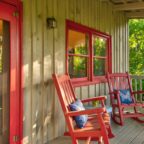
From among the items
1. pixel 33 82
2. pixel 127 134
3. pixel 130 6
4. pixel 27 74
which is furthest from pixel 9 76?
pixel 130 6

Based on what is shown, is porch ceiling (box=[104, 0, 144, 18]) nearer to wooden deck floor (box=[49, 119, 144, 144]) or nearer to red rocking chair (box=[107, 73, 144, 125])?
red rocking chair (box=[107, 73, 144, 125])

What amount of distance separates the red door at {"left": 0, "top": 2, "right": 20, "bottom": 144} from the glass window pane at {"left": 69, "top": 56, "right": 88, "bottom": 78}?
5.06 ft

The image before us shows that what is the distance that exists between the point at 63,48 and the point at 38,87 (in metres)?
0.91

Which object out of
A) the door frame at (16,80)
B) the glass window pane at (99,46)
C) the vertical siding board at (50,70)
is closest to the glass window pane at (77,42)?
the glass window pane at (99,46)

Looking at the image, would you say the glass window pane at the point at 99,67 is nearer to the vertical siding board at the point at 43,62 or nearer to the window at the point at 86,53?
the window at the point at 86,53

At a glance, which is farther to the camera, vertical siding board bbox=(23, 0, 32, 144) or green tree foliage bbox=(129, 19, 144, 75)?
green tree foliage bbox=(129, 19, 144, 75)

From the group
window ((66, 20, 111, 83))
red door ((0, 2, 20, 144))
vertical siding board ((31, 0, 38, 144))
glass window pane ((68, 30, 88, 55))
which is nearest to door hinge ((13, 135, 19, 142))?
red door ((0, 2, 20, 144))

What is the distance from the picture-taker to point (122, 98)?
5.52 metres

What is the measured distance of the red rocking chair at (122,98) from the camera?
5195 mm

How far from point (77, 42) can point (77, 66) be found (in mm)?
422

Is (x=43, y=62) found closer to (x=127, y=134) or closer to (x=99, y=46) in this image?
(x=127, y=134)

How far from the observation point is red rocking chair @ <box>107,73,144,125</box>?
205 inches

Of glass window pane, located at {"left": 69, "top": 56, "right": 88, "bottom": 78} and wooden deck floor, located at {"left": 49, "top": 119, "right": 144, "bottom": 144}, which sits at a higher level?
glass window pane, located at {"left": 69, "top": 56, "right": 88, "bottom": 78}

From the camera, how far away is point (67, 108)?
355 cm
